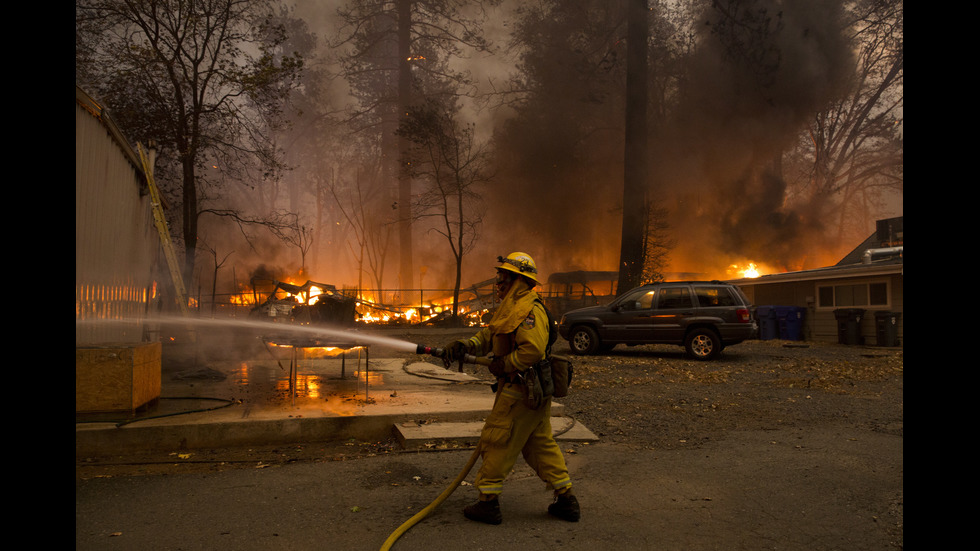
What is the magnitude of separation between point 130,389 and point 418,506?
10.8 feet

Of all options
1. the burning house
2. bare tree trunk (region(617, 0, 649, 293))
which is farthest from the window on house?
bare tree trunk (region(617, 0, 649, 293))

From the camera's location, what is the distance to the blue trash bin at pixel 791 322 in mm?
18938

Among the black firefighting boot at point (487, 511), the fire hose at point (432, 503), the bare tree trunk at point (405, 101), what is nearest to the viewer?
the fire hose at point (432, 503)

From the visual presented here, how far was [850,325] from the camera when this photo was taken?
1736 centimetres

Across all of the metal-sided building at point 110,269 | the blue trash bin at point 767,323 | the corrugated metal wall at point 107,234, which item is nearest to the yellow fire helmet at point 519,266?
the metal-sided building at point 110,269

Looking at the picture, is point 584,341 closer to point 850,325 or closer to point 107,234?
point 850,325

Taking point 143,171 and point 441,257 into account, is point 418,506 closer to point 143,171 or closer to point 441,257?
point 143,171

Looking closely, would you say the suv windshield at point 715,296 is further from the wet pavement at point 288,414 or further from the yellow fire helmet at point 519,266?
the yellow fire helmet at point 519,266

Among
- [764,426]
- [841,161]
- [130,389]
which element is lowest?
[764,426]

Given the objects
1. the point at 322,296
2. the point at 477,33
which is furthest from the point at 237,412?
the point at 477,33

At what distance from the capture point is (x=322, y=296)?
1823 centimetres

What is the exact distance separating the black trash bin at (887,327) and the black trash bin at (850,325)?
1.88ft

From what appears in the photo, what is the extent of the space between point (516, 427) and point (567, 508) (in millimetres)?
575

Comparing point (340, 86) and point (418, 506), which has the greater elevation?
point (340, 86)
